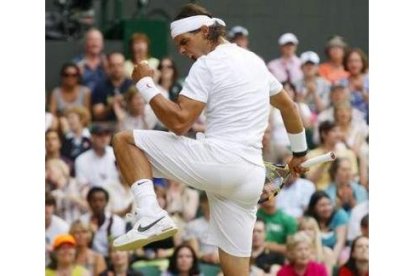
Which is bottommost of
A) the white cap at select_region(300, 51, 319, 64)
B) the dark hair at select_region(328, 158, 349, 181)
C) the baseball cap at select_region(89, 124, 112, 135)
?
the dark hair at select_region(328, 158, 349, 181)

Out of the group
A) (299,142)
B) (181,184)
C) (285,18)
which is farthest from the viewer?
(285,18)

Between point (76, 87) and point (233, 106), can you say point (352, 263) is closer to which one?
point (76, 87)

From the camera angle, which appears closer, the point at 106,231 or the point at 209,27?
the point at 209,27

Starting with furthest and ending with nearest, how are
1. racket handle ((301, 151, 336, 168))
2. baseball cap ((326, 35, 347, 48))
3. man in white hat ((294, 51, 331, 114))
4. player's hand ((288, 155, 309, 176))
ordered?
baseball cap ((326, 35, 347, 48))
man in white hat ((294, 51, 331, 114))
player's hand ((288, 155, 309, 176))
racket handle ((301, 151, 336, 168))

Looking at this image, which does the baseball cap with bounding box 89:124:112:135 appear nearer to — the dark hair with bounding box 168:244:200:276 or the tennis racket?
the dark hair with bounding box 168:244:200:276

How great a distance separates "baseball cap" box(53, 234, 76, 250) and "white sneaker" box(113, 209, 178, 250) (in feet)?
15.7

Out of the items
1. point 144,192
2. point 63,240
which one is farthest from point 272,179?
point 63,240

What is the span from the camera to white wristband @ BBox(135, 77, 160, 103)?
30.6ft

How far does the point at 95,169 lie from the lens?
14953 millimetres

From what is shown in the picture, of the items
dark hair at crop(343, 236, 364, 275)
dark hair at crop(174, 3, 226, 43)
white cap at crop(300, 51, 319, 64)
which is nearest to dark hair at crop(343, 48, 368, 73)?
white cap at crop(300, 51, 319, 64)

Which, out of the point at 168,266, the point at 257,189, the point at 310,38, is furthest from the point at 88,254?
the point at 257,189

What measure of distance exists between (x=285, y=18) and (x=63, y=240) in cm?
413

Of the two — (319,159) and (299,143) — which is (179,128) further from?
(299,143)

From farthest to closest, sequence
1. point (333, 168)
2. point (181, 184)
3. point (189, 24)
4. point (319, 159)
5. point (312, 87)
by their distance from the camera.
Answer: point (312, 87)
point (333, 168)
point (181, 184)
point (319, 159)
point (189, 24)
